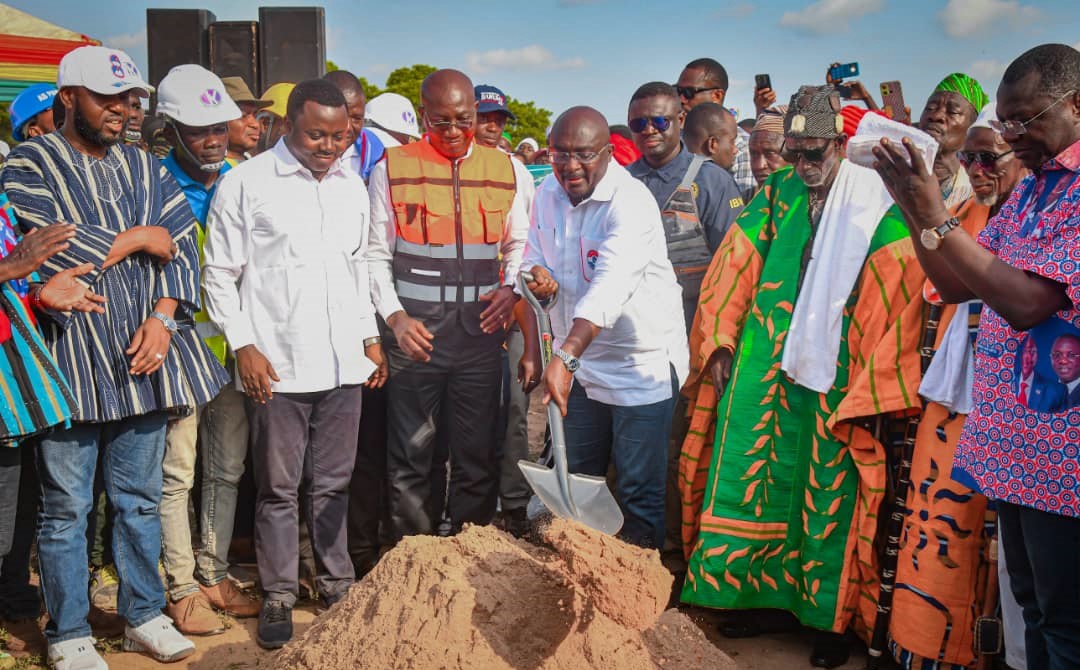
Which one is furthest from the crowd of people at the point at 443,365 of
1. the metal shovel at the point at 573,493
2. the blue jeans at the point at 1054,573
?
the metal shovel at the point at 573,493

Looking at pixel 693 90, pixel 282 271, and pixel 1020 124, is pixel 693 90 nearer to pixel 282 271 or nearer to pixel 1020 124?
pixel 282 271

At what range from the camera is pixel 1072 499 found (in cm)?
216

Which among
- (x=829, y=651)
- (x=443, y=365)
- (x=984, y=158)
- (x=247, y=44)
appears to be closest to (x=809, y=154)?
(x=984, y=158)

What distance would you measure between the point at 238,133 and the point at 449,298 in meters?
1.64

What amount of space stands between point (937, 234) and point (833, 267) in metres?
1.36

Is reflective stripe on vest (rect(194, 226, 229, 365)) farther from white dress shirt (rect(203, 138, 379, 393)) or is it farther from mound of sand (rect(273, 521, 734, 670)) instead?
mound of sand (rect(273, 521, 734, 670))

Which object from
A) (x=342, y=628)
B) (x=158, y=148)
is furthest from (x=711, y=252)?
(x=158, y=148)

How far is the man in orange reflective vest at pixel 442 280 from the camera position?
13.2 ft

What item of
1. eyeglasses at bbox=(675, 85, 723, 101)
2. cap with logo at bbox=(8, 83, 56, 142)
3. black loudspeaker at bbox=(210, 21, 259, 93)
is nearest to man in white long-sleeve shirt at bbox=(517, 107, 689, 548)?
cap with logo at bbox=(8, 83, 56, 142)

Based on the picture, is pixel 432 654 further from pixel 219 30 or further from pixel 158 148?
pixel 219 30

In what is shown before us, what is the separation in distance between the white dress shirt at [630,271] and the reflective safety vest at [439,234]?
266 mm

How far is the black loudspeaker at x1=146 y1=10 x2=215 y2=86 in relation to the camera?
8.68m

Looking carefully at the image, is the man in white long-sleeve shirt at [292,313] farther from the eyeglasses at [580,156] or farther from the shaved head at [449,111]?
the eyeglasses at [580,156]

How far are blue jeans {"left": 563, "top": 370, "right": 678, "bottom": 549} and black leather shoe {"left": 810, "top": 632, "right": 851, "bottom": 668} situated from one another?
29.0 inches
